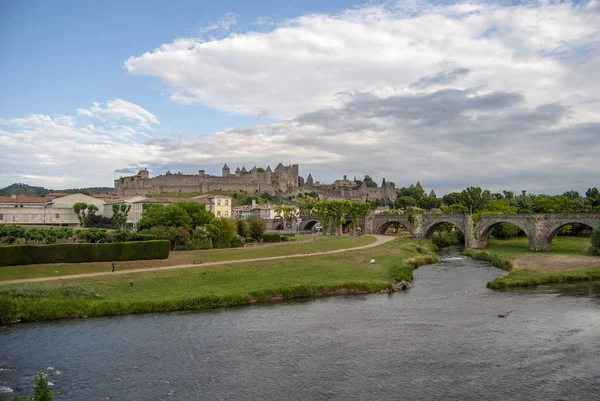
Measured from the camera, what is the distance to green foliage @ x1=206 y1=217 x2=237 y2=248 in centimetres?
5350

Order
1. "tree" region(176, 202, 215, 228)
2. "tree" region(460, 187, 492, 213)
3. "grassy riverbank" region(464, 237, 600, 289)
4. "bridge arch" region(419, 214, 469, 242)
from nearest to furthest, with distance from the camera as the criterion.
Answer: "grassy riverbank" region(464, 237, 600, 289) < "tree" region(176, 202, 215, 228) < "bridge arch" region(419, 214, 469, 242) < "tree" region(460, 187, 492, 213)

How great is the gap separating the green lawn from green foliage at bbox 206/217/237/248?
3168cm

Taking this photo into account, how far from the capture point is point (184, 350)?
2153 centimetres

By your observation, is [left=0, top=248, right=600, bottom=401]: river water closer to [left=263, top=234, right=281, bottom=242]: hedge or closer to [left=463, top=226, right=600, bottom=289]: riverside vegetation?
[left=463, top=226, right=600, bottom=289]: riverside vegetation

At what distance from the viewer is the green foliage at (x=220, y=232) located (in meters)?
53.5

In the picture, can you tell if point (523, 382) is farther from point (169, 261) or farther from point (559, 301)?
point (169, 261)

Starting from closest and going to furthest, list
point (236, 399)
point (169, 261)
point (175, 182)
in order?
point (236, 399) → point (169, 261) → point (175, 182)

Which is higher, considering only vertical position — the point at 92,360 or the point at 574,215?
the point at 574,215

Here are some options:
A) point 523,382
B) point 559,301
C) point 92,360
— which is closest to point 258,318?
point 92,360

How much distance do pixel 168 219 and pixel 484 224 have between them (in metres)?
42.0

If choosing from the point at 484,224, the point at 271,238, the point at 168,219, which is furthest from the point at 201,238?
the point at 484,224

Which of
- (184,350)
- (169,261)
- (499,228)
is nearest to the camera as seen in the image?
(184,350)

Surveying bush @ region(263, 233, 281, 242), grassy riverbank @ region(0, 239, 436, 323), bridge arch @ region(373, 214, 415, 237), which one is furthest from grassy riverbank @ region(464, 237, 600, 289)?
bush @ region(263, 233, 281, 242)

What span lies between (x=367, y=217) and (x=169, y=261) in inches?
2093
